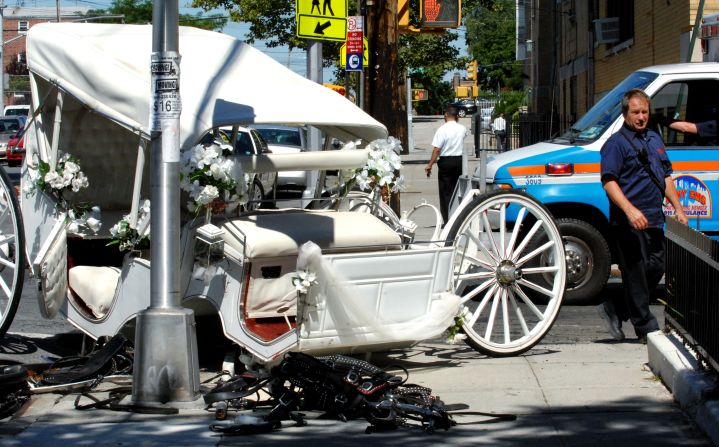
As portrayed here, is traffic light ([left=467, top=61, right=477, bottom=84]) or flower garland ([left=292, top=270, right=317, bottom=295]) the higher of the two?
traffic light ([left=467, top=61, right=477, bottom=84])

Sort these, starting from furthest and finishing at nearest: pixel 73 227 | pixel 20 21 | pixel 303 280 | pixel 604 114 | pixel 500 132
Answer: pixel 20 21 < pixel 500 132 < pixel 604 114 < pixel 73 227 < pixel 303 280

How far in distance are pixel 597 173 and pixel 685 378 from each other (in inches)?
184

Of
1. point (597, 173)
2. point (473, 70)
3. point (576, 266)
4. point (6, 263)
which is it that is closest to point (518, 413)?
point (6, 263)

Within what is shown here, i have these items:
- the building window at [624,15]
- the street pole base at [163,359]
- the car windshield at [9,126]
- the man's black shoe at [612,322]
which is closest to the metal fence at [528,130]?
the building window at [624,15]

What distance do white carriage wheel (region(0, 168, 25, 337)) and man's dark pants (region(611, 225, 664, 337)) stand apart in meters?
4.23

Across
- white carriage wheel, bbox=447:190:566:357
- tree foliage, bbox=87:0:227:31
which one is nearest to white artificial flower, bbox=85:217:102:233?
white carriage wheel, bbox=447:190:566:357

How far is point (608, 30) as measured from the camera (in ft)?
82.6

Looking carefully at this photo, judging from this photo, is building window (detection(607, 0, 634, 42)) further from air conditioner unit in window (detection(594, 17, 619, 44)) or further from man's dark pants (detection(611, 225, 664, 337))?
man's dark pants (detection(611, 225, 664, 337))

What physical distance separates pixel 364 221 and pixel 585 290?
3827 millimetres

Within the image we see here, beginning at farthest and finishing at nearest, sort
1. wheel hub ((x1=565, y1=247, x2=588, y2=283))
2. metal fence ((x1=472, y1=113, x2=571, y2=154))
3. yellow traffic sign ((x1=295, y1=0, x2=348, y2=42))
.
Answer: metal fence ((x1=472, y1=113, x2=571, y2=154)) → yellow traffic sign ((x1=295, y1=0, x2=348, y2=42)) → wheel hub ((x1=565, y1=247, x2=588, y2=283))

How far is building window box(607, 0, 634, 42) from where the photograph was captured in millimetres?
24119

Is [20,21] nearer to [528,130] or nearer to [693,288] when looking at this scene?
[528,130]

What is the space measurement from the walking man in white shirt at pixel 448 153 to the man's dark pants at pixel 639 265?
8105 millimetres

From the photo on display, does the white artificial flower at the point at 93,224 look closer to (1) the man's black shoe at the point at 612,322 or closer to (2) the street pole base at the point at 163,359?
(2) the street pole base at the point at 163,359
